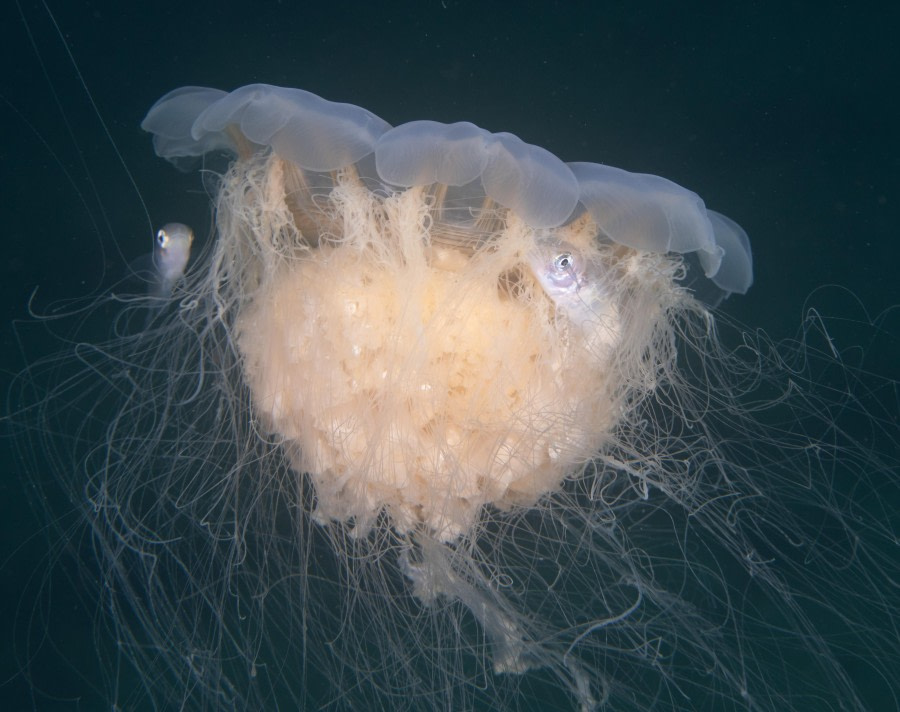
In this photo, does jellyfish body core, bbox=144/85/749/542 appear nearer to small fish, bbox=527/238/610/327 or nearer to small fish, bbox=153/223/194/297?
small fish, bbox=527/238/610/327

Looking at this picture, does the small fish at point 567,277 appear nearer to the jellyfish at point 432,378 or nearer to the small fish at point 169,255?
the jellyfish at point 432,378

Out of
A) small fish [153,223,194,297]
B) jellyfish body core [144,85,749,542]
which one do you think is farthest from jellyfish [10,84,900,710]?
small fish [153,223,194,297]

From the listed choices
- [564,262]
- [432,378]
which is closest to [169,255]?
[432,378]

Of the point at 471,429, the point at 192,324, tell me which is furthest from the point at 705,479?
the point at 192,324

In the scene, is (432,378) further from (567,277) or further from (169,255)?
(169,255)

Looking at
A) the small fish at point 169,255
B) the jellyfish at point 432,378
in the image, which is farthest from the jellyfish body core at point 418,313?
the small fish at point 169,255

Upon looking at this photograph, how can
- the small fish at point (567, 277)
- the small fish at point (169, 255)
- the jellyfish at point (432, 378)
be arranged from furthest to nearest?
the small fish at point (169, 255)
the small fish at point (567, 277)
the jellyfish at point (432, 378)

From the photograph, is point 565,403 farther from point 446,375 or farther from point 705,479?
point 705,479
